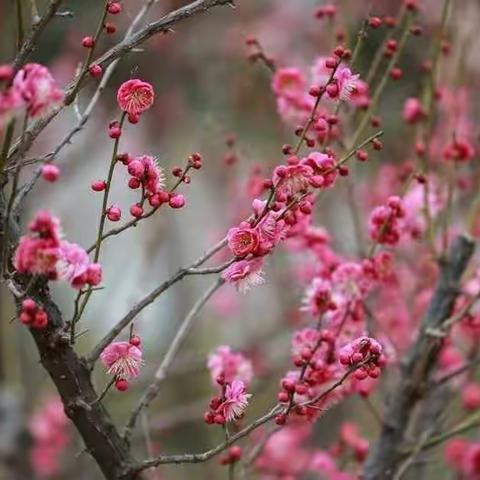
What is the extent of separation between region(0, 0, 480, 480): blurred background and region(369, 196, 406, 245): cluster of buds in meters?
1.09

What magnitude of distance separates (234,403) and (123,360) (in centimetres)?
21

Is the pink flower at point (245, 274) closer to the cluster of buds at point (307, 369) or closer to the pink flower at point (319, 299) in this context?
the cluster of buds at point (307, 369)

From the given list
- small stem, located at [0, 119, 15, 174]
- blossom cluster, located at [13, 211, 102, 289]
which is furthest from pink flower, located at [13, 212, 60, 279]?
small stem, located at [0, 119, 15, 174]

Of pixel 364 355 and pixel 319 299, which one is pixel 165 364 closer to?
pixel 319 299

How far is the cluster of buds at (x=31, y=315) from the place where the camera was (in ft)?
5.17

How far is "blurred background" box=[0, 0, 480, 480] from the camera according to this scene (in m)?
4.30

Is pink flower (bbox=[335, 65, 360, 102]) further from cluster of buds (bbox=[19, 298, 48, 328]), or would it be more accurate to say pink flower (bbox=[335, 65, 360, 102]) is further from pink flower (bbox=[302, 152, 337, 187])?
cluster of buds (bbox=[19, 298, 48, 328])

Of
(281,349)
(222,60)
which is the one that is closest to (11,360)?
(281,349)

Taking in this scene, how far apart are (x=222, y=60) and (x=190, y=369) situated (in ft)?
8.65

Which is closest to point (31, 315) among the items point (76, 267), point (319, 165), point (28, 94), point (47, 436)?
point (76, 267)

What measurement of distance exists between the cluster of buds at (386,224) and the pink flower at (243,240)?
641 millimetres

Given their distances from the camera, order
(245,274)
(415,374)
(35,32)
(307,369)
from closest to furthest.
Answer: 1. (35,32)
2. (245,274)
3. (307,369)
4. (415,374)

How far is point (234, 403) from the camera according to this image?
179cm

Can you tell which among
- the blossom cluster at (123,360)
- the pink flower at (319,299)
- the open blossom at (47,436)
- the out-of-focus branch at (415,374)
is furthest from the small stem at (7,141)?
the open blossom at (47,436)
